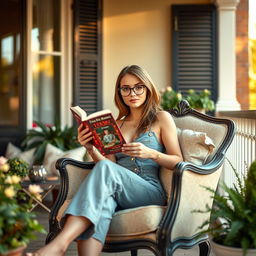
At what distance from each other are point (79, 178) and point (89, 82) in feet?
10.9

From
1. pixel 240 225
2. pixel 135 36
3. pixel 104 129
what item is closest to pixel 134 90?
pixel 104 129

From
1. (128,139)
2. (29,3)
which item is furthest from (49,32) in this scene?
(128,139)

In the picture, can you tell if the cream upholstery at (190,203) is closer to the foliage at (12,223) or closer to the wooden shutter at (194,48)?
the foliage at (12,223)

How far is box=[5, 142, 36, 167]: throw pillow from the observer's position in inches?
227

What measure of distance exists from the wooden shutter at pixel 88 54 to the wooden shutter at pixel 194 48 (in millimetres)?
951

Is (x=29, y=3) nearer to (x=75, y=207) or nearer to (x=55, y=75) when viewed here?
(x=55, y=75)

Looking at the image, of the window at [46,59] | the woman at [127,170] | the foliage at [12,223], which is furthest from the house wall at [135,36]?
the foliage at [12,223]

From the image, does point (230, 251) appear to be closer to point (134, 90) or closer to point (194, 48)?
point (134, 90)

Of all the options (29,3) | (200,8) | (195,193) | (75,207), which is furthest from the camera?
(200,8)

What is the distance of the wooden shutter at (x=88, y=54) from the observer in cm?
626

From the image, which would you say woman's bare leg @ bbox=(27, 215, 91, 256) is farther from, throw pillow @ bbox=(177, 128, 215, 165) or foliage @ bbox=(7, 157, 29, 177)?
foliage @ bbox=(7, 157, 29, 177)

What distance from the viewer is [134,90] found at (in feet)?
10.2

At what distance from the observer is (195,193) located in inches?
109

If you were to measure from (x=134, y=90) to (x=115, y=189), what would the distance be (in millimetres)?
671
